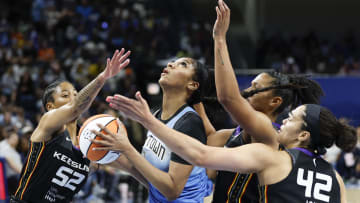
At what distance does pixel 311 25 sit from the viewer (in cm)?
1909

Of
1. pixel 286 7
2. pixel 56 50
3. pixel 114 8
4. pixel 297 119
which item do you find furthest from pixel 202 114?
pixel 286 7

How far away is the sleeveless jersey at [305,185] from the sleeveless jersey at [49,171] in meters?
1.84

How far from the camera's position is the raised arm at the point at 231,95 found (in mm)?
2729

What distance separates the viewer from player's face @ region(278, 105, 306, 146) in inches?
115

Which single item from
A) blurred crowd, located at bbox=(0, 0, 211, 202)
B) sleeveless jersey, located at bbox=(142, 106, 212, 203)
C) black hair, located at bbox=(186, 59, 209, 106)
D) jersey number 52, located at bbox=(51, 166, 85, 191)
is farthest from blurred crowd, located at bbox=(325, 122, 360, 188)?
jersey number 52, located at bbox=(51, 166, 85, 191)

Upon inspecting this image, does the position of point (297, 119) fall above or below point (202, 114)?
above

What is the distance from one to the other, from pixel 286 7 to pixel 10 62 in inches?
440

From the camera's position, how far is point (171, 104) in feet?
12.1

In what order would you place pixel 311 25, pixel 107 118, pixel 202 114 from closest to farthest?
pixel 107 118
pixel 202 114
pixel 311 25

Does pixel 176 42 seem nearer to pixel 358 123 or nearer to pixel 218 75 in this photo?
pixel 358 123

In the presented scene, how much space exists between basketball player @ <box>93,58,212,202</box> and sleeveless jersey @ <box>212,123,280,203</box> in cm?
24

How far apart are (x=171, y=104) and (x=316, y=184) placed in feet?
4.44

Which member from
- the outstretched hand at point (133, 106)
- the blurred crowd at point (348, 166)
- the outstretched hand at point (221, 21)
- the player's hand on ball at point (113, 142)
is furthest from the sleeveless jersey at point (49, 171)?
the blurred crowd at point (348, 166)

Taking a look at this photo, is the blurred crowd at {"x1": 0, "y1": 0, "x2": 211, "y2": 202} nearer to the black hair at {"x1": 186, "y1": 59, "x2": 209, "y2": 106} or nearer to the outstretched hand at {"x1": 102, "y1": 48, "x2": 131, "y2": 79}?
the black hair at {"x1": 186, "y1": 59, "x2": 209, "y2": 106}
